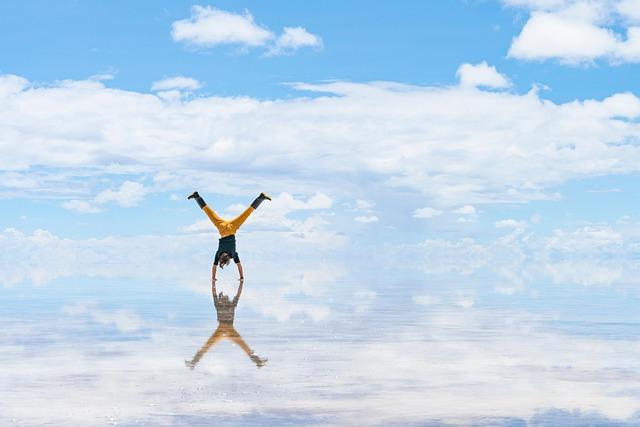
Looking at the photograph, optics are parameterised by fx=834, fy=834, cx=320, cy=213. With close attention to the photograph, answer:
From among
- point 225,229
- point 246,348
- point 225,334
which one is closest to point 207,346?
point 246,348

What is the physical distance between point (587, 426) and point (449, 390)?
7.35ft

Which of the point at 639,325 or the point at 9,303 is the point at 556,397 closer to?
the point at 639,325

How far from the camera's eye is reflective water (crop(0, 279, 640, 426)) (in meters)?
9.26

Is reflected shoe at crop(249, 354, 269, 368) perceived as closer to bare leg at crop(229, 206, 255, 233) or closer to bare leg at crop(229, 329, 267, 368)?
bare leg at crop(229, 329, 267, 368)

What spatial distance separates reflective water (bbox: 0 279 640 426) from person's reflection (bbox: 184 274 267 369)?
0.11 feet

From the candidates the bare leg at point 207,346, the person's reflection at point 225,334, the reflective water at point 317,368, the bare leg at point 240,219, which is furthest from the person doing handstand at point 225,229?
the bare leg at point 207,346

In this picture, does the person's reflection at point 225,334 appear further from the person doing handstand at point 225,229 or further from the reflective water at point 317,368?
the person doing handstand at point 225,229

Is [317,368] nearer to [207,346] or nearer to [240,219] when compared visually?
[207,346]

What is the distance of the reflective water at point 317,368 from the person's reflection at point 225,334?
3 cm

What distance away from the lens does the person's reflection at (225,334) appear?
43.3 feet

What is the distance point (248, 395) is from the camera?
10.2 m

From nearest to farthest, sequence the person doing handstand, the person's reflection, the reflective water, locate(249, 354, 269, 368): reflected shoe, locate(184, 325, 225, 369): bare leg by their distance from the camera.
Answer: the reflective water
locate(249, 354, 269, 368): reflected shoe
locate(184, 325, 225, 369): bare leg
the person's reflection
the person doing handstand

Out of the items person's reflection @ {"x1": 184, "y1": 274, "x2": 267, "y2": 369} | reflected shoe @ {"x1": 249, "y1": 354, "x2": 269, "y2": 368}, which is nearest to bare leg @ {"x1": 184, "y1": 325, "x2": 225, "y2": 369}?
person's reflection @ {"x1": 184, "y1": 274, "x2": 267, "y2": 369}

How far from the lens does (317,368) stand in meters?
12.4
